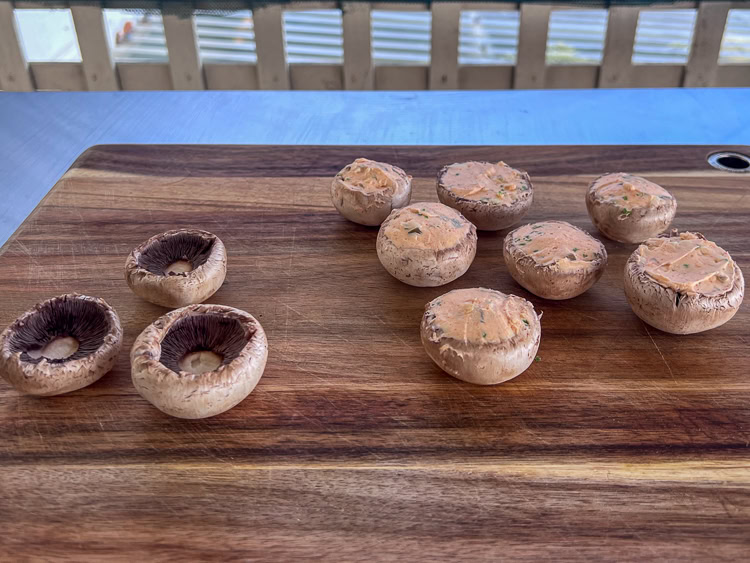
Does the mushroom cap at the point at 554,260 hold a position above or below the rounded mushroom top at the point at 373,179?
below

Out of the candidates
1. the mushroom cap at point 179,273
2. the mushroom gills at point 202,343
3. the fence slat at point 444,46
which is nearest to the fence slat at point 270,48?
the fence slat at point 444,46

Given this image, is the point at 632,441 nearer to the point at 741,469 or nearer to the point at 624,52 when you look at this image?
the point at 741,469

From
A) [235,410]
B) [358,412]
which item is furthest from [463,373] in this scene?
[235,410]

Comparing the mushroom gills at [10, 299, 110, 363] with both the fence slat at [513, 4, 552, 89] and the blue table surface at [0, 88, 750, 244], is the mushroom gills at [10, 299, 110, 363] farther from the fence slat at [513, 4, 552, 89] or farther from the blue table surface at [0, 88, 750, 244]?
the fence slat at [513, 4, 552, 89]

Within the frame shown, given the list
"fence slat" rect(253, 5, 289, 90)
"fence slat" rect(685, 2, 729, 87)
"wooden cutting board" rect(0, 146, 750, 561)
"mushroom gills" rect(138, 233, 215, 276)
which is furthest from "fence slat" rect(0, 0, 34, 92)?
"fence slat" rect(685, 2, 729, 87)

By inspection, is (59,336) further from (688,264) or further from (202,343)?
(688,264)

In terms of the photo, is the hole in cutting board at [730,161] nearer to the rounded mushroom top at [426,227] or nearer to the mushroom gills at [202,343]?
the rounded mushroom top at [426,227]
